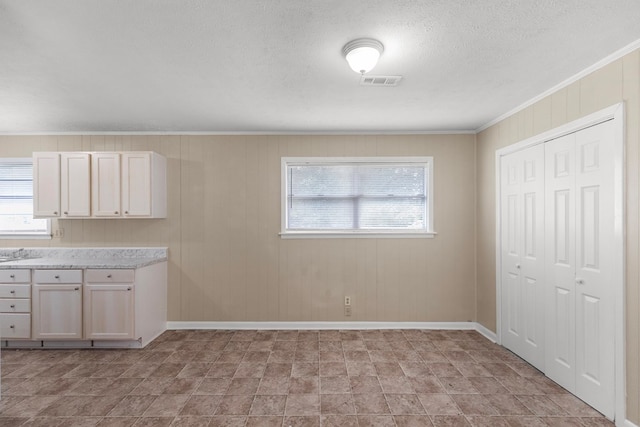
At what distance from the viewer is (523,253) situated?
3.24 meters

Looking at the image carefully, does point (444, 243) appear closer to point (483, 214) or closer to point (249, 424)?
point (483, 214)

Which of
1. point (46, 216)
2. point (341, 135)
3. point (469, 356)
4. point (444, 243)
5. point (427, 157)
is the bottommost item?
point (469, 356)

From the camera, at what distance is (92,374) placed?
117 inches

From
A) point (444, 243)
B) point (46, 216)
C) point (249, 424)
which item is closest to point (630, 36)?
point (444, 243)

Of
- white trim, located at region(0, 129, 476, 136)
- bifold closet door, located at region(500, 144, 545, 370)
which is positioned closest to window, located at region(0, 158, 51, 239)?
white trim, located at region(0, 129, 476, 136)

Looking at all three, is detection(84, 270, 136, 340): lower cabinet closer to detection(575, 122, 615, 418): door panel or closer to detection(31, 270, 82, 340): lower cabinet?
detection(31, 270, 82, 340): lower cabinet

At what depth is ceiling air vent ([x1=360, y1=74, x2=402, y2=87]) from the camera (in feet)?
8.42

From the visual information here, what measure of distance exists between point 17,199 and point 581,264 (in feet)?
20.8

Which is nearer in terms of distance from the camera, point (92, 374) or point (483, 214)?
point (92, 374)

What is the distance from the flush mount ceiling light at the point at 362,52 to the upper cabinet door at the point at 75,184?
347cm

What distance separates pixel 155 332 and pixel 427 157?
4.11 meters

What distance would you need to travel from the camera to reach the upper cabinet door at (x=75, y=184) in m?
3.81

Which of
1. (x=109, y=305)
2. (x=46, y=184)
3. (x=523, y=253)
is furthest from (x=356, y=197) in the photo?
(x=46, y=184)

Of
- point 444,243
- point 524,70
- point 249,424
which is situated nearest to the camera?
point 249,424
